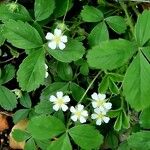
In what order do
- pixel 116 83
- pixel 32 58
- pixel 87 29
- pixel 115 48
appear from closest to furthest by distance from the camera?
1. pixel 115 48
2. pixel 32 58
3. pixel 116 83
4. pixel 87 29

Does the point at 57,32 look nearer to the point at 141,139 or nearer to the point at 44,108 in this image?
the point at 44,108

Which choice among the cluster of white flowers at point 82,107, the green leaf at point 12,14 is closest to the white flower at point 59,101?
the cluster of white flowers at point 82,107

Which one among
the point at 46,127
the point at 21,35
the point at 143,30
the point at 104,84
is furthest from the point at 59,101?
the point at 143,30

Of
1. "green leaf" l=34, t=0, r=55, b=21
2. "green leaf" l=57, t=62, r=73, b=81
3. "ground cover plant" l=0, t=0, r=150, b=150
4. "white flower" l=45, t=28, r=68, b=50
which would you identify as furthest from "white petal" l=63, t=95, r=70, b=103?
"green leaf" l=34, t=0, r=55, b=21

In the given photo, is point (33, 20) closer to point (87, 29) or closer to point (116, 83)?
point (87, 29)

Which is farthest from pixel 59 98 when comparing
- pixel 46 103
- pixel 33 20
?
pixel 33 20

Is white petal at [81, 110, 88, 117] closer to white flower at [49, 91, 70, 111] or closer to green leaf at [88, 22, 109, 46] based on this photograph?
white flower at [49, 91, 70, 111]
